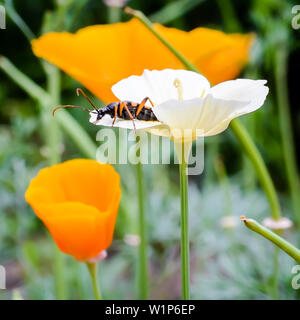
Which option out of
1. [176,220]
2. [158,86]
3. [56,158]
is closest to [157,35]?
[158,86]

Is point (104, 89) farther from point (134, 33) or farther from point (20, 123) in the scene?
point (20, 123)

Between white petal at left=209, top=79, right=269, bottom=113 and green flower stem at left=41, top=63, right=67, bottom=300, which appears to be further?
green flower stem at left=41, top=63, right=67, bottom=300

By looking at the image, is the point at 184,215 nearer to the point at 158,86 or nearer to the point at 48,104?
the point at 158,86

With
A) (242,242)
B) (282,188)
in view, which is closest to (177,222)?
(242,242)

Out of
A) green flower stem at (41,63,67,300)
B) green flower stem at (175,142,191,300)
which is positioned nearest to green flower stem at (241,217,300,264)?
green flower stem at (175,142,191,300)

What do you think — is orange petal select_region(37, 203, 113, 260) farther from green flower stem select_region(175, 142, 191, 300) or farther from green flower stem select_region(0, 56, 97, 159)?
green flower stem select_region(0, 56, 97, 159)

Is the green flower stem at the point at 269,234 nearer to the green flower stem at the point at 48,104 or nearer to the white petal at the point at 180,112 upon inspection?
the white petal at the point at 180,112

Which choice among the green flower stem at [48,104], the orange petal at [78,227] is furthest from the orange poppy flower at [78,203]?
the green flower stem at [48,104]
